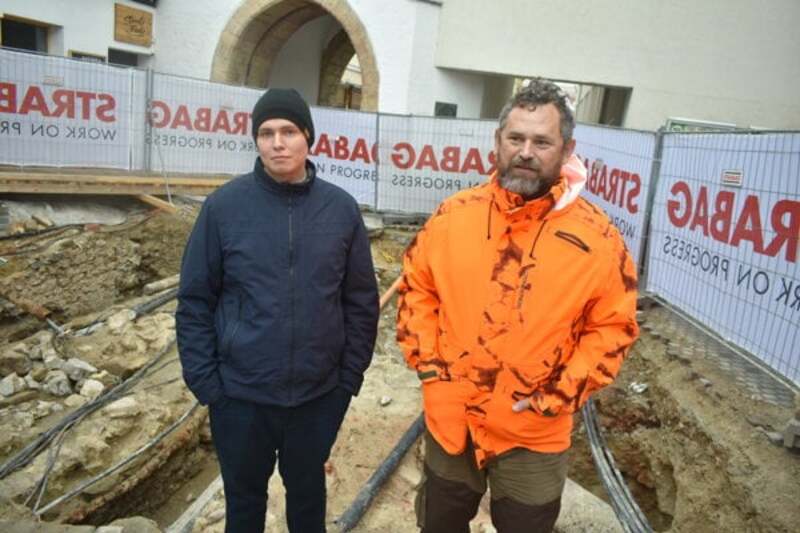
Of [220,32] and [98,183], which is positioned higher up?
[220,32]

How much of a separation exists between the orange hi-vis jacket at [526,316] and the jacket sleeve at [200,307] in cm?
86

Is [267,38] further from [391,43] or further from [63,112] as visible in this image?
[63,112]

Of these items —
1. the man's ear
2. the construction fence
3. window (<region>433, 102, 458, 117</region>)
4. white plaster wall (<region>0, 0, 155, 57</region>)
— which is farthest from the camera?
window (<region>433, 102, 458, 117</region>)

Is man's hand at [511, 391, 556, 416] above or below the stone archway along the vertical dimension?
below

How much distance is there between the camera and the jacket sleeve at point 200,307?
218 centimetres

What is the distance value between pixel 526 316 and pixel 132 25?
16320mm

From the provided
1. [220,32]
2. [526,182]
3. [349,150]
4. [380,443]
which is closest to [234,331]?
[526,182]

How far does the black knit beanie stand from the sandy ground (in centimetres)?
205

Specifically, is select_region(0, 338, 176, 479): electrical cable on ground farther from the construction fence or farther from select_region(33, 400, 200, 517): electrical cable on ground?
the construction fence

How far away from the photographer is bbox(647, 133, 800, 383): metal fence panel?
3791 mm

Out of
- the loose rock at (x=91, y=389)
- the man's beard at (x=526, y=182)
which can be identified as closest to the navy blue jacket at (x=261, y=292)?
the man's beard at (x=526, y=182)

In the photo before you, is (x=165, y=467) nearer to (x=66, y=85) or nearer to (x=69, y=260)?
(x=69, y=260)

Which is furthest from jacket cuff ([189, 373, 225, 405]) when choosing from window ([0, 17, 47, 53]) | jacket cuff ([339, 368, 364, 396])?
window ([0, 17, 47, 53])

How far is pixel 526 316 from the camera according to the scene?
1.95 m
